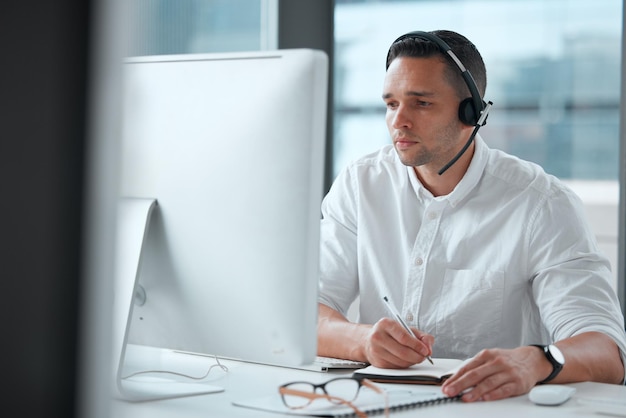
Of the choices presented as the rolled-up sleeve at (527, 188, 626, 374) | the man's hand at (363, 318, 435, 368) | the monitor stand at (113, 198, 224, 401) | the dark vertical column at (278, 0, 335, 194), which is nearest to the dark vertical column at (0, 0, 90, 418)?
the monitor stand at (113, 198, 224, 401)

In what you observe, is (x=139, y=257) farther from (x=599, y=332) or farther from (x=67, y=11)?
(x=599, y=332)

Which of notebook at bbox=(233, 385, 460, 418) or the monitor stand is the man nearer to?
notebook at bbox=(233, 385, 460, 418)

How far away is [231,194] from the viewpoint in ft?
3.63

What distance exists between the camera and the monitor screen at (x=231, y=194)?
1.06 m

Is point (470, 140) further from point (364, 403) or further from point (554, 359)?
point (364, 403)

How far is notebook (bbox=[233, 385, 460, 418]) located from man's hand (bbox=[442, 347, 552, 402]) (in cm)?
2

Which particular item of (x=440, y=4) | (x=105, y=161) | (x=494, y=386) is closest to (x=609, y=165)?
(x=440, y=4)

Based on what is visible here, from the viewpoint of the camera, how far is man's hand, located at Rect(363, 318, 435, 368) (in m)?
1.44

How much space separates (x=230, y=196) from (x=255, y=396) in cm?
36

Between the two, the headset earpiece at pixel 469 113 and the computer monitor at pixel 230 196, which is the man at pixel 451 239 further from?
the computer monitor at pixel 230 196

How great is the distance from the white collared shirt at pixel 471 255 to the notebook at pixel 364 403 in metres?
0.50

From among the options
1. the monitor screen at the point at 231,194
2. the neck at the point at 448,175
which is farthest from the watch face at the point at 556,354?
the neck at the point at 448,175

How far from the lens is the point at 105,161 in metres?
0.37

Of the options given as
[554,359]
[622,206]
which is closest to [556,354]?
[554,359]
